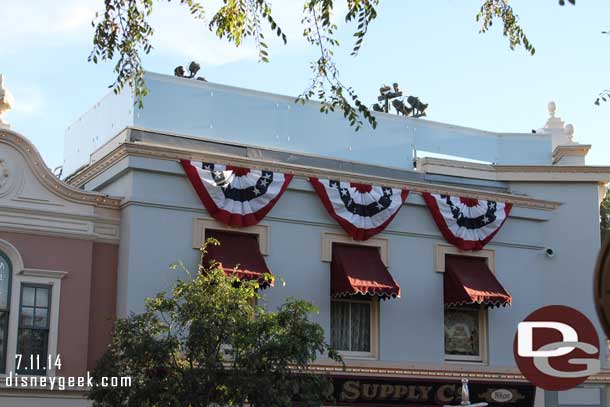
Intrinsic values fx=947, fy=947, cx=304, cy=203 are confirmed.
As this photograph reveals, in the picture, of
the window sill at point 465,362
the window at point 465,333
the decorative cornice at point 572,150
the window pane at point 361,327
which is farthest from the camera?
the decorative cornice at point 572,150

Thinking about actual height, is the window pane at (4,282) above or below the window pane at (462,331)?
above

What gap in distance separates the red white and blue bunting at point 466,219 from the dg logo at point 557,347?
82.0 inches

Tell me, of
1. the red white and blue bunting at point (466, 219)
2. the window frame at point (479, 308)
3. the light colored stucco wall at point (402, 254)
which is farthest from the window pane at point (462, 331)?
the red white and blue bunting at point (466, 219)

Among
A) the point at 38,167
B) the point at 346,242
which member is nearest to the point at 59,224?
the point at 38,167

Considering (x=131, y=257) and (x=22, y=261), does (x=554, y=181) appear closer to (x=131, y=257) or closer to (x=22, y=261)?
(x=131, y=257)

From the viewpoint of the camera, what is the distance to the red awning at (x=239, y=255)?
709 inches

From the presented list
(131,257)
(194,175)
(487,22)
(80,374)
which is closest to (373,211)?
(194,175)

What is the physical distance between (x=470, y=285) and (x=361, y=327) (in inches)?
102

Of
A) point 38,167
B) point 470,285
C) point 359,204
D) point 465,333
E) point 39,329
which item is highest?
point 38,167

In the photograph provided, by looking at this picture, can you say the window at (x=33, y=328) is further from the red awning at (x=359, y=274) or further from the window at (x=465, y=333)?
the window at (x=465, y=333)

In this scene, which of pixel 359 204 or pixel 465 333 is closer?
pixel 359 204

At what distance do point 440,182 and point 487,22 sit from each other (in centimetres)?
1233

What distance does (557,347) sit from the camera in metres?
17.3

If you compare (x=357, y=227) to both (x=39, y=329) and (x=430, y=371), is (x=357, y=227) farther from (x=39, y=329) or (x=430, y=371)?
(x=39, y=329)
